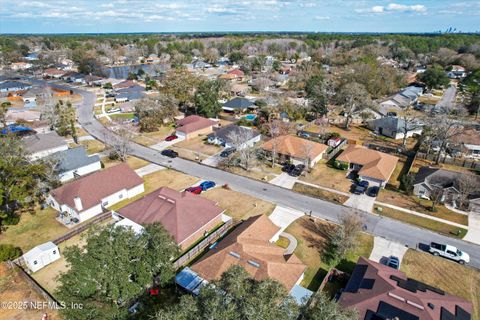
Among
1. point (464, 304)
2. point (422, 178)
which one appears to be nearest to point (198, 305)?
point (464, 304)

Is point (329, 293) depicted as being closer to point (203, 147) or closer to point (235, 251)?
point (235, 251)

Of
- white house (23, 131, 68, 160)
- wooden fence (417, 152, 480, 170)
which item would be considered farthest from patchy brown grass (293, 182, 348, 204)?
white house (23, 131, 68, 160)

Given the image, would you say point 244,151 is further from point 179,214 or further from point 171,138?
point 171,138

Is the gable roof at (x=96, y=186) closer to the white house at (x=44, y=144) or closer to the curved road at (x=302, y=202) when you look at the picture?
the curved road at (x=302, y=202)

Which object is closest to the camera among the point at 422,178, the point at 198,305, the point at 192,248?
the point at 198,305

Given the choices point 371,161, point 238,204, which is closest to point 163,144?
point 238,204

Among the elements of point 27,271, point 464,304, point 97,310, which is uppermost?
point 97,310

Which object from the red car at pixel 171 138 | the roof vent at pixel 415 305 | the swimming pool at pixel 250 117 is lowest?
the red car at pixel 171 138

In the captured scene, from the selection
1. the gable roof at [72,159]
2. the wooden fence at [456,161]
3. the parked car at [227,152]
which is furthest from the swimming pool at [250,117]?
the gable roof at [72,159]
